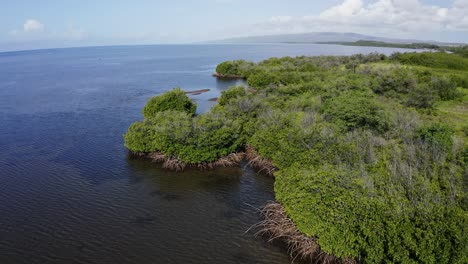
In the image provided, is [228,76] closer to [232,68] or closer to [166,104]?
[232,68]

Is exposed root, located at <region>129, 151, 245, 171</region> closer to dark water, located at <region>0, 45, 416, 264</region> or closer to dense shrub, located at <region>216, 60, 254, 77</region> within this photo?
dark water, located at <region>0, 45, 416, 264</region>

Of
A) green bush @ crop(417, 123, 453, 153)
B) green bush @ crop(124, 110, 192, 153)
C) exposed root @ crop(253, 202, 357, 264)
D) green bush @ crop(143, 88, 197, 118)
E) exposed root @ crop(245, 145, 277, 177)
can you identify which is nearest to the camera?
exposed root @ crop(253, 202, 357, 264)

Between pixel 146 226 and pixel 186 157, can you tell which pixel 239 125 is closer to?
pixel 186 157

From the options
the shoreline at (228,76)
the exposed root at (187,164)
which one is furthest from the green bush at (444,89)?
the shoreline at (228,76)

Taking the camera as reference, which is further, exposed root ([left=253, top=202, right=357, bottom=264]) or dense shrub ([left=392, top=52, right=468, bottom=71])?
dense shrub ([left=392, top=52, right=468, bottom=71])

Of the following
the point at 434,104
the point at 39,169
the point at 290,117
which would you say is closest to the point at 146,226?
the point at 39,169

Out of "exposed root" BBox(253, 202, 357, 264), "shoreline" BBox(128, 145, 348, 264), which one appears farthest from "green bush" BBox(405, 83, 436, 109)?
"exposed root" BBox(253, 202, 357, 264)
